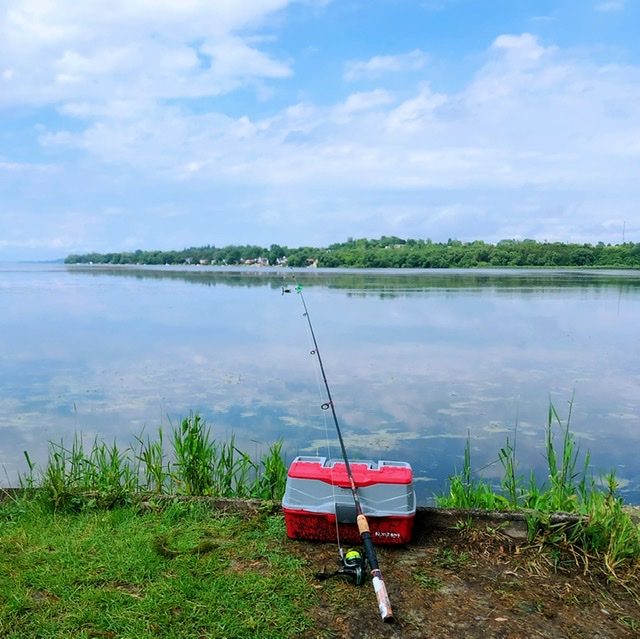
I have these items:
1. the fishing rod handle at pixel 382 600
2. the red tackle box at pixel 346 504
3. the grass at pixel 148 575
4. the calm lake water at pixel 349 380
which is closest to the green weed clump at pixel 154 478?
the grass at pixel 148 575

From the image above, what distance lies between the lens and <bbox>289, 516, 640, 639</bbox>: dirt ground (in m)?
1.84

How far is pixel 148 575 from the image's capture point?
6.96 feet

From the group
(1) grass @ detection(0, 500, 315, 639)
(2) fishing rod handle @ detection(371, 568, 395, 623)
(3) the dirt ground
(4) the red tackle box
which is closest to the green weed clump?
(1) grass @ detection(0, 500, 315, 639)

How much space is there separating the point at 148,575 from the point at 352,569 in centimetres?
73

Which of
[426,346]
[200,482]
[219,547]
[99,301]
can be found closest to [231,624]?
[219,547]

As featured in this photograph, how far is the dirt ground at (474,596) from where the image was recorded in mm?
1836

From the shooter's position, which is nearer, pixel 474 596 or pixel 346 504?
pixel 474 596

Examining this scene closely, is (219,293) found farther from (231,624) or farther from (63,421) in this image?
(231,624)

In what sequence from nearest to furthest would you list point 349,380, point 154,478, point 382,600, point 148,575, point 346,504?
point 382,600 → point 148,575 → point 346,504 → point 154,478 → point 349,380

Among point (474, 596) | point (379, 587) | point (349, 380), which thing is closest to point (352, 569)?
point (379, 587)

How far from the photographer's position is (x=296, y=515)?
7.77 feet

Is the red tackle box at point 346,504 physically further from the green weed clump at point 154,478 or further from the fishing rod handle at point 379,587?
the green weed clump at point 154,478

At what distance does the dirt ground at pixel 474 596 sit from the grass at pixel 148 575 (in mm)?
143

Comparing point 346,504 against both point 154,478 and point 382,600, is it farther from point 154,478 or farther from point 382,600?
point 154,478
